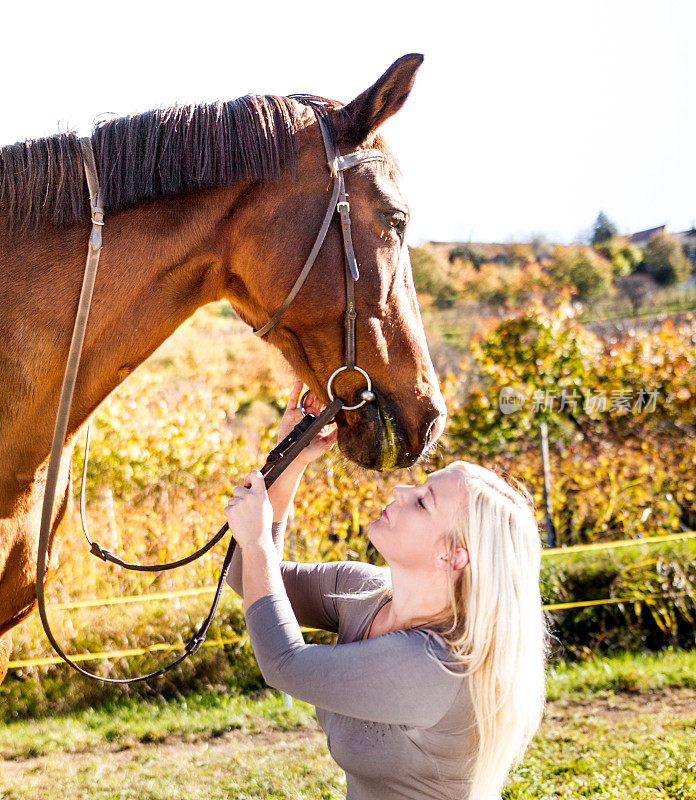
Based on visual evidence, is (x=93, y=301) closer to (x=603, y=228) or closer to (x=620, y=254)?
(x=620, y=254)

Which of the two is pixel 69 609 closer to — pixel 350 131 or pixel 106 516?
pixel 106 516

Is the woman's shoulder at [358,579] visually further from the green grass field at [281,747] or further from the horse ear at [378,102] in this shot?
the green grass field at [281,747]

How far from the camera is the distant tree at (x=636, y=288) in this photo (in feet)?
75.6

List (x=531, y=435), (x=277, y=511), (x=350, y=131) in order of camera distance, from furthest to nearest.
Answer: (x=531, y=435), (x=277, y=511), (x=350, y=131)

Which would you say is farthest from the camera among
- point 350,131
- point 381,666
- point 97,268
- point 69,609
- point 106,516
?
point 106,516

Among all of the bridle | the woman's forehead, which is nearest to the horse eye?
the bridle

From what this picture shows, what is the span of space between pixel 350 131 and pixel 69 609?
178 inches

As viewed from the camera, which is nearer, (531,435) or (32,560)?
(32,560)

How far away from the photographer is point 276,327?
2025 mm

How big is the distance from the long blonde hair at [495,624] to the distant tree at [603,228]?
26.3 meters

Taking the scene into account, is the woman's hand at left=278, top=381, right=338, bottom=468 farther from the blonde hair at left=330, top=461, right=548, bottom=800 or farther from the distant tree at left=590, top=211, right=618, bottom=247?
the distant tree at left=590, top=211, right=618, bottom=247

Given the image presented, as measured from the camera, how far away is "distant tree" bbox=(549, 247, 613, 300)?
Answer: 74.4 feet

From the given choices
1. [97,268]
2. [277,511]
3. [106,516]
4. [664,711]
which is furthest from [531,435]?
[97,268]

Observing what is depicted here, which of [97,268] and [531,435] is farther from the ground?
[97,268]
